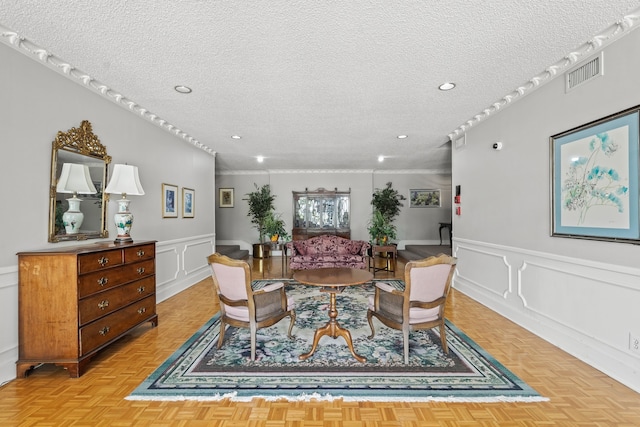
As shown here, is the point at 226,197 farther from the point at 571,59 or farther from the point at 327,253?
the point at 571,59

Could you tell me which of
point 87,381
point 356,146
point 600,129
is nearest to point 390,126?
point 356,146

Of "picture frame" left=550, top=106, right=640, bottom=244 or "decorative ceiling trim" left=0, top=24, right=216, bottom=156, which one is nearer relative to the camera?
"picture frame" left=550, top=106, right=640, bottom=244

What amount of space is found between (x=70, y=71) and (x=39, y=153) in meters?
0.91

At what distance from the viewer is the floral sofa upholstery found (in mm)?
6090

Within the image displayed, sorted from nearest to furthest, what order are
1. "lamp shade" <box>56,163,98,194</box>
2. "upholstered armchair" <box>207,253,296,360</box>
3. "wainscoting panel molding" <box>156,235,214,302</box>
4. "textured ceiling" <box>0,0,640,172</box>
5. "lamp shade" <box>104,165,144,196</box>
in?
1. "textured ceiling" <box>0,0,640,172</box>
2. "upholstered armchair" <box>207,253,296,360</box>
3. "lamp shade" <box>56,163,98,194</box>
4. "lamp shade" <box>104,165,144,196</box>
5. "wainscoting panel molding" <box>156,235,214,302</box>

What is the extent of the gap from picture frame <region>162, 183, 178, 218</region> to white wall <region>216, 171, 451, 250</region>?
434 centimetres

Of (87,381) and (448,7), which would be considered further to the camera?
(87,381)

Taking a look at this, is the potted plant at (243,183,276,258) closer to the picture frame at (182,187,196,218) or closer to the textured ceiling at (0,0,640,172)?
the picture frame at (182,187,196,218)

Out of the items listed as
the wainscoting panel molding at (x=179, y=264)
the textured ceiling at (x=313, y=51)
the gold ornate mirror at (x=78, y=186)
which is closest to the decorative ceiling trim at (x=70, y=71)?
the textured ceiling at (x=313, y=51)

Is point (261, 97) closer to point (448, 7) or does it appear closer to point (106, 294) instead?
point (448, 7)

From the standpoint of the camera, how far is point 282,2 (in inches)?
76.9

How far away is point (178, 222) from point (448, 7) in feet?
15.9

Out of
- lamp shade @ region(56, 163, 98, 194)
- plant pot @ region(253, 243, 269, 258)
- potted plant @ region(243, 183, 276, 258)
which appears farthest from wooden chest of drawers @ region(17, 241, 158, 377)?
potted plant @ region(243, 183, 276, 258)

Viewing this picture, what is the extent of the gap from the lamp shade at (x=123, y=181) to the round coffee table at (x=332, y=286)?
6.59 feet
